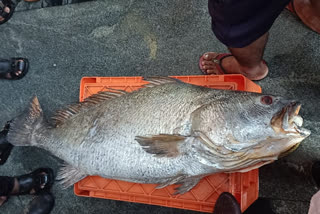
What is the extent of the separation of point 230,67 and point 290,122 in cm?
114

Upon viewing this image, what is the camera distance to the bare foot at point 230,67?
2289 mm

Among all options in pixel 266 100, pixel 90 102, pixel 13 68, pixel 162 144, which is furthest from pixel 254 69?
pixel 13 68

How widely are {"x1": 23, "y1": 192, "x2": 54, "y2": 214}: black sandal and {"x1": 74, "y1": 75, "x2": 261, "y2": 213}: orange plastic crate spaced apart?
0.54m

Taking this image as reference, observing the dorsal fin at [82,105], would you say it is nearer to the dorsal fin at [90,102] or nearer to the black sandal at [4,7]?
the dorsal fin at [90,102]

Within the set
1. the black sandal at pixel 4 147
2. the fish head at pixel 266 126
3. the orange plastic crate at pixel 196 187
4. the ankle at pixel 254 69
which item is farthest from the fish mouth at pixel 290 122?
the black sandal at pixel 4 147

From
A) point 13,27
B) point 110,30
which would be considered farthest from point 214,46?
point 13,27

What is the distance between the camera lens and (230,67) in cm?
236

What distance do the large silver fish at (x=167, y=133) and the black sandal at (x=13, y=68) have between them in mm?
861

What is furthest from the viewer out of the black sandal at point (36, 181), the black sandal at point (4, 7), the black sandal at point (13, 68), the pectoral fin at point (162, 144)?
the black sandal at point (4, 7)

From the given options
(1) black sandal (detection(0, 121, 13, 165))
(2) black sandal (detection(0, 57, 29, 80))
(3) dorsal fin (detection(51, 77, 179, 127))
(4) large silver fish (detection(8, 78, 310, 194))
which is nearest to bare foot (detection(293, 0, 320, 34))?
(4) large silver fish (detection(8, 78, 310, 194))

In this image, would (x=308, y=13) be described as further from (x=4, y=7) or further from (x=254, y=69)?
(x=4, y=7)

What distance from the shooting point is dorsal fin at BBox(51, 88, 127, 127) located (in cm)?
196

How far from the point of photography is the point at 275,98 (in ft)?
4.62

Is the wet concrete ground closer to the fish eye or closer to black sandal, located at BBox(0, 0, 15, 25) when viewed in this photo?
black sandal, located at BBox(0, 0, 15, 25)
